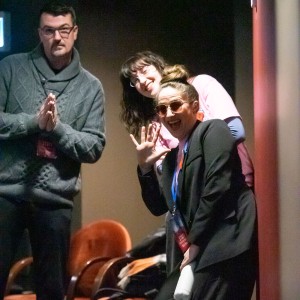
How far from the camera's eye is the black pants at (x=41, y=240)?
12.0 ft

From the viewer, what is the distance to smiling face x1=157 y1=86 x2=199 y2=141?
3307mm

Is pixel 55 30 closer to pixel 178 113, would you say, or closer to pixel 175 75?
pixel 175 75

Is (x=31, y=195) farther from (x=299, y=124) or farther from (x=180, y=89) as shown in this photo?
(x=299, y=124)

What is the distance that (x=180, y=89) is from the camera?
3328mm

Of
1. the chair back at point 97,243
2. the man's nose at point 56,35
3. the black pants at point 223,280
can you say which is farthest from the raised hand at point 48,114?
the chair back at point 97,243

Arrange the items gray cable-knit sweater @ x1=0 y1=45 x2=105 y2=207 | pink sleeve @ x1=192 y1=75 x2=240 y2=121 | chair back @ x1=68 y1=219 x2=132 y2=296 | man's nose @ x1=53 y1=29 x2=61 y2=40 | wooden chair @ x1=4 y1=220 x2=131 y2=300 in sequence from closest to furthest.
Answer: pink sleeve @ x1=192 y1=75 x2=240 y2=121 → gray cable-knit sweater @ x1=0 y1=45 x2=105 y2=207 → man's nose @ x1=53 y1=29 x2=61 y2=40 → wooden chair @ x1=4 y1=220 x2=131 y2=300 → chair back @ x1=68 y1=219 x2=132 y2=296

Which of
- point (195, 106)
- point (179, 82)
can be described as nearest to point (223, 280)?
point (195, 106)

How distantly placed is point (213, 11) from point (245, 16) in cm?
26

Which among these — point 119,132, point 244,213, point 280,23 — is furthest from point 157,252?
point 280,23

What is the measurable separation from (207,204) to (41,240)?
88 centimetres

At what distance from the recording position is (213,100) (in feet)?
11.4

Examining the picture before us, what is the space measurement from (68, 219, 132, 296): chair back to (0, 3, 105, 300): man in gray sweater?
1631 mm

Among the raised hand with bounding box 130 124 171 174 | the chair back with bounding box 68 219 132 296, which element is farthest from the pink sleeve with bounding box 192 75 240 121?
the chair back with bounding box 68 219 132 296

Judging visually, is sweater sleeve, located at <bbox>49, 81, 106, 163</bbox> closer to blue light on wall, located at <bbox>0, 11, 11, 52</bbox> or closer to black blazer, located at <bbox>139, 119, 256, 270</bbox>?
black blazer, located at <bbox>139, 119, 256, 270</bbox>
